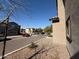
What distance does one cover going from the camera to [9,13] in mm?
4824

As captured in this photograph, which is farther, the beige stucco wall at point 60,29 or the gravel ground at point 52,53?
the beige stucco wall at point 60,29

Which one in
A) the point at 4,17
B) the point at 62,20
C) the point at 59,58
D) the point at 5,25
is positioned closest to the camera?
the point at 4,17

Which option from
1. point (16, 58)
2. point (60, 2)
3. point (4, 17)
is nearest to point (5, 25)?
point (4, 17)

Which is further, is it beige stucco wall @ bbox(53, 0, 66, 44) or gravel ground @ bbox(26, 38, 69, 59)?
beige stucco wall @ bbox(53, 0, 66, 44)

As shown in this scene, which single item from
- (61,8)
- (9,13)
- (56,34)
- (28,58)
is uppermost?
(61,8)

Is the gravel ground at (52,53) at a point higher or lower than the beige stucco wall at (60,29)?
lower

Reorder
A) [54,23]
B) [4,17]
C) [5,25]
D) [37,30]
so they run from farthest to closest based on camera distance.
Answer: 1. [37,30]
2. [54,23]
3. [5,25]
4. [4,17]

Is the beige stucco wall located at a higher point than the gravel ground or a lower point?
higher

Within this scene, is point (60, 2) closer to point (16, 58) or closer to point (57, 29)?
point (57, 29)

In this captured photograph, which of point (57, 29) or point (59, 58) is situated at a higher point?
point (57, 29)

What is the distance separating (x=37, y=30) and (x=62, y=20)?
86.6 m

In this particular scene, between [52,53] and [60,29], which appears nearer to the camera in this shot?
[52,53]

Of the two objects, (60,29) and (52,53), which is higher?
Answer: (60,29)

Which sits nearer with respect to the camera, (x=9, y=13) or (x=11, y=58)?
(x=9, y=13)
